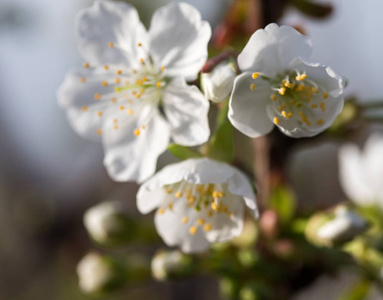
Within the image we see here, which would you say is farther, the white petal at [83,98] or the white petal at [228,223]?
the white petal at [83,98]

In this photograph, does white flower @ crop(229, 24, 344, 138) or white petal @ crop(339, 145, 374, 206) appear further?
white petal @ crop(339, 145, 374, 206)

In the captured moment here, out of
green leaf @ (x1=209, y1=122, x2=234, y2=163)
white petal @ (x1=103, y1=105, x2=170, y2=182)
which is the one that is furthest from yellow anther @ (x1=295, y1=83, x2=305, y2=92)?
white petal @ (x1=103, y1=105, x2=170, y2=182)

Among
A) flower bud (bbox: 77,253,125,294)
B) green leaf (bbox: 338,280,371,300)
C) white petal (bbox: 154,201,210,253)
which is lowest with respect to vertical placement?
green leaf (bbox: 338,280,371,300)

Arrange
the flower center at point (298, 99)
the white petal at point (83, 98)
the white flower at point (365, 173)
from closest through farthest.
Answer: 1. the flower center at point (298, 99)
2. the white petal at point (83, 98)
3. the white flower at point (365, 173)

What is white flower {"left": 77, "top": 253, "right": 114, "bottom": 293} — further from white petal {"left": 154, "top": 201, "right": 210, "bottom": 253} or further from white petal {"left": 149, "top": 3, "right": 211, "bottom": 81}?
white petal {"left": 149, "top": 3, "right": 211, "bottom": 81}

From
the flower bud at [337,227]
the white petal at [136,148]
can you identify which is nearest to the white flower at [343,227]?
the flower bud at [337,227]

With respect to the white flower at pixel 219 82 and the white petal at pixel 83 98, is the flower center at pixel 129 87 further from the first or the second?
the white flower at pixel 219 82
